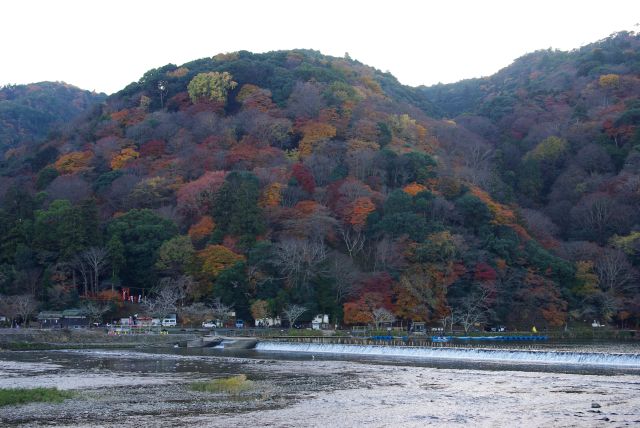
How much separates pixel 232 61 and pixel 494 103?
44.1 metres

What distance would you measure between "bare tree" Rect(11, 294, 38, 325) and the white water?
70.8ft

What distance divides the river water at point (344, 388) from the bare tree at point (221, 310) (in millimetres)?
13496

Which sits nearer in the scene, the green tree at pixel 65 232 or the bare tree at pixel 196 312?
the bare tree at pixel 196 312

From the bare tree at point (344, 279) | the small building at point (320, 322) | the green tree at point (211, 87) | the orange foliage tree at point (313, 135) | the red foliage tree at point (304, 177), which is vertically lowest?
the small building at point (320, 322)

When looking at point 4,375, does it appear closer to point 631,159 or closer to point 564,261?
point 564,261

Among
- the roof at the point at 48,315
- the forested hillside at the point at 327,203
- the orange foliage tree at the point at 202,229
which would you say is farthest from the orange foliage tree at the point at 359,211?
the roof at the point at 48,315

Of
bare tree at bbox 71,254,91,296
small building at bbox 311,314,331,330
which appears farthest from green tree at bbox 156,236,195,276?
small building at bbox 311,314,331,330

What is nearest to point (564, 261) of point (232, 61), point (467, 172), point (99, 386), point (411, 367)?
point (467, 172)

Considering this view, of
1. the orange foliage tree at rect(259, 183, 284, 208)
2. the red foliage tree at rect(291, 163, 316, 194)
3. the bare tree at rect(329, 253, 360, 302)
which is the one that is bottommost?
the bare tree at rect(329, 253, 360, 302)

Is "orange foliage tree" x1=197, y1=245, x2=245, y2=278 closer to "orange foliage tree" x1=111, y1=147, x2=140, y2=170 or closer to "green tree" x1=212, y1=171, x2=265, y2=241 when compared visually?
"green tree" x1=212, y1=171, x2=265, y2=241

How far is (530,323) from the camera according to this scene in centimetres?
6153

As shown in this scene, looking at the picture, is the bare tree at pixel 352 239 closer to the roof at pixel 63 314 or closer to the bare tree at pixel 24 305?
the roof at pixel 63 314

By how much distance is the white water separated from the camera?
1454 inches

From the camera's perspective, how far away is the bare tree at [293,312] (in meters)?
58.5
